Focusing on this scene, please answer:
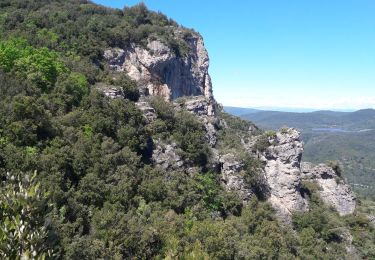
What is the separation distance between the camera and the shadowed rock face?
69938 mm

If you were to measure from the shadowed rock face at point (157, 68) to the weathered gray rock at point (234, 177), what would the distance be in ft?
70.0

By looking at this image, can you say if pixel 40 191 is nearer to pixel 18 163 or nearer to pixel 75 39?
pixel 18 163

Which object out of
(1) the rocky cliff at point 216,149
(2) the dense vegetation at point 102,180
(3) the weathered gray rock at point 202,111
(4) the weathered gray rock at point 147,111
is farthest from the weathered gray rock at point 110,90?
(3) the weathered gray rock at point 202,111

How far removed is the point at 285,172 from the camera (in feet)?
197

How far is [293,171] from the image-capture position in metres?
60.1

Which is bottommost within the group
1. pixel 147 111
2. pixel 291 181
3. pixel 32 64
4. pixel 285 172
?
pixel 291 181

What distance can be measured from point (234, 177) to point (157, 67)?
28.5 m

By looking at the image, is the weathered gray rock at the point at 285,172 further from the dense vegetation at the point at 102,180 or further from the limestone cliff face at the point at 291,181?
the dense vegetation at the point at 102,180

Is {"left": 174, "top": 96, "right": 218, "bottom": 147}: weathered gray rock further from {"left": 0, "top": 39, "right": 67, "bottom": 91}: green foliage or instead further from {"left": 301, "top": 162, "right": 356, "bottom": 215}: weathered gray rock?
{"left": 0, "top": 39, "right": 67, "bottom": 91}: green foliage

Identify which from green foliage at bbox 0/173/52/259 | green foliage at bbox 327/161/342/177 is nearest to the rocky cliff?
green foliage at bbox 327/161/342/177

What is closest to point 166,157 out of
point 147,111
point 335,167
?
point 147,111

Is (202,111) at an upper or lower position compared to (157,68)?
lower

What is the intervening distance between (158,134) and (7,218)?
121 feet

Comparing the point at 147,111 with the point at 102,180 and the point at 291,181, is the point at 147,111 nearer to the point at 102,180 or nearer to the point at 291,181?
the point at 102,180
